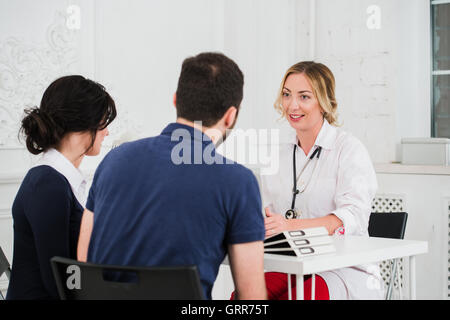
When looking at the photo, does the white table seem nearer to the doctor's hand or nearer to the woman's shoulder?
the doctor's hand

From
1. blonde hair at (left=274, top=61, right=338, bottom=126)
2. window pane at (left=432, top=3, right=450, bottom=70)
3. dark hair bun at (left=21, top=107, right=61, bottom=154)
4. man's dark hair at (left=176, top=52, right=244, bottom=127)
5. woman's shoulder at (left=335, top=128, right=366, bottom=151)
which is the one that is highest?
window pane at (left=432, top=3, right=450, bottom=70)

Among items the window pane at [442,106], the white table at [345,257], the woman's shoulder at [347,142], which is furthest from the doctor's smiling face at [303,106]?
the window pane at [442,106]

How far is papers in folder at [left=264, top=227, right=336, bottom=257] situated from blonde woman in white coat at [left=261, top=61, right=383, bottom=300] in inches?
6.9

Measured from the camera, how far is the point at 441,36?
3.78 metres

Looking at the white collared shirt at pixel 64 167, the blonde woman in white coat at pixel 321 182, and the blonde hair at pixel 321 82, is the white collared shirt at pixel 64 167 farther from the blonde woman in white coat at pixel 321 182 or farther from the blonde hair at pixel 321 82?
the blonde hair at pixel 321 82

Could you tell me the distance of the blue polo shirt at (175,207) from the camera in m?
1.33

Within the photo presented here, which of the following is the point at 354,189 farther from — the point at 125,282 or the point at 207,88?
the point at 125,282

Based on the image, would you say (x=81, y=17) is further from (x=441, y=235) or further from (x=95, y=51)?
(x=441, y=235)

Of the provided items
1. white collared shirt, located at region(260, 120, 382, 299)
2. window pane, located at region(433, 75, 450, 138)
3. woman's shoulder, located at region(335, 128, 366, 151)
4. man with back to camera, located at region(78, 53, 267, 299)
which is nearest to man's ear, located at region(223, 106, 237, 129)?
man with back to camera, located at region(78, 53, 267, 299)

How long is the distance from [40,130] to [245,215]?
772 mm

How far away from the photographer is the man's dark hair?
145 centimetres

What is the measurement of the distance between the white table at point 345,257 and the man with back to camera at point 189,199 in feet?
0.72

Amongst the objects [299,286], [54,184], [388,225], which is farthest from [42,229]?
[388,225]

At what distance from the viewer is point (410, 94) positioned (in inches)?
149
